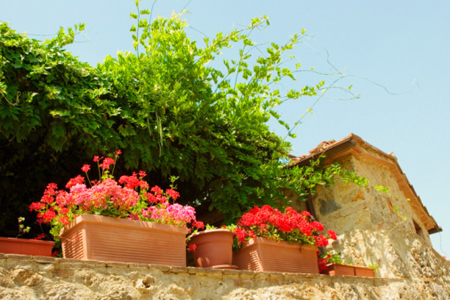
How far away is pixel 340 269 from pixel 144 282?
2904 mm

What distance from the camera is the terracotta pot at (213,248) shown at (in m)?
4.14

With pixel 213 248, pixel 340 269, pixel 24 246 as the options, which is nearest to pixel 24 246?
pixel 24 246

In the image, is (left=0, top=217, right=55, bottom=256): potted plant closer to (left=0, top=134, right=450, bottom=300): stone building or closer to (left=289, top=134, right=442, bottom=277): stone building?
(left=0, top=134, right=450, bottom=300): stone building

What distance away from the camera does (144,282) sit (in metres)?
3.14

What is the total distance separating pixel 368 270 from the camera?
5.52 m

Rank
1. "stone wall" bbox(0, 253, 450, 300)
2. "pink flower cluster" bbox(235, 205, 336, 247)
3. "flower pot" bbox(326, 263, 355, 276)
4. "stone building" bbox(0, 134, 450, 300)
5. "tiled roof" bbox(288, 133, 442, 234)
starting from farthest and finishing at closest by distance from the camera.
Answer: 1. "tiled roof" bbox(288, 133, 442, 234)
2. "flower pot" bbox(326, 263, 355, 276)
3. "pink flower cluster" bbox(235, 205, 336, 247)
4. "stone building" bbox(0, 134, 450, 300)
5. "stone wall" bbox(0, 253, 450, 300)

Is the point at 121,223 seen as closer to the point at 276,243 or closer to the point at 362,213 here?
the point at 276,243

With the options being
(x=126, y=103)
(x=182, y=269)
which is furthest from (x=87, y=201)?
(x=126, y=103)

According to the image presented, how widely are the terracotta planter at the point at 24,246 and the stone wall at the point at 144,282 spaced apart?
0.59 metres

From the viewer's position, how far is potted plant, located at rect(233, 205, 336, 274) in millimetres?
4473

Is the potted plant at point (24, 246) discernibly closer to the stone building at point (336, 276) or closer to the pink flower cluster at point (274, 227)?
the stone building at point (336, 276)

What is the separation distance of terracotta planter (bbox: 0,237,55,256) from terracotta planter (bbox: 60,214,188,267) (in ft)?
0.56

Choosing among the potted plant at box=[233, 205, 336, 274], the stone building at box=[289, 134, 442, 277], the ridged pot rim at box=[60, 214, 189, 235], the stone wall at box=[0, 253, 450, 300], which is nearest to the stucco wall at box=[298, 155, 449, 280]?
the stone building at box=[289, 134, 442, 277]

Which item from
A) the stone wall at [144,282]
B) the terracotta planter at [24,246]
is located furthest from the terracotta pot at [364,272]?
the terracotta planter at [24,246]
